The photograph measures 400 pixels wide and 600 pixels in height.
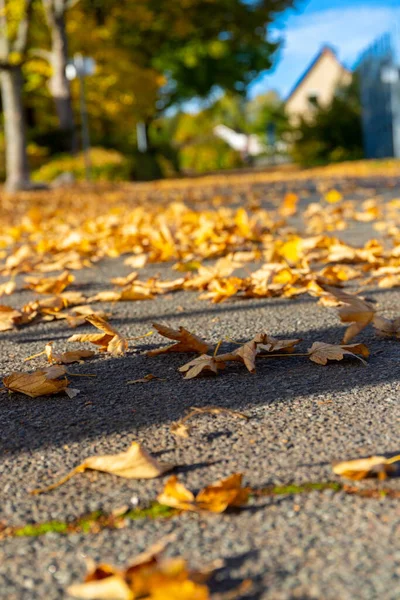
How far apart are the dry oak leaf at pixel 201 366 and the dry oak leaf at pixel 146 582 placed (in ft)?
3.73

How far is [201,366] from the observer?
2.37 metres

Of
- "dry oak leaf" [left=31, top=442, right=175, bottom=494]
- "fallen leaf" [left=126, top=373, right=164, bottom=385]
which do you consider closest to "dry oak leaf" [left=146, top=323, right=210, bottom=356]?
"fallen leaf" [left=126, top=373, right=164, bottom=385]

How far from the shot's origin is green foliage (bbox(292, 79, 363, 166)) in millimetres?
32281

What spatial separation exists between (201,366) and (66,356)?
50cm

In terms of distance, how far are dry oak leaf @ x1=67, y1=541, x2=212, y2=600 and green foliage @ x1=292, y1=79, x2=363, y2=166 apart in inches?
1225

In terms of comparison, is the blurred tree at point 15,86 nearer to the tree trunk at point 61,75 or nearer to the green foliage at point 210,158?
the tree trunk at point 61,75

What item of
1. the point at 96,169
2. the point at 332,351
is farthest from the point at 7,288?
the point at 96,169

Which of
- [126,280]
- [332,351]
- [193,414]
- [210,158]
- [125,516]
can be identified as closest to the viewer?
[125,516]

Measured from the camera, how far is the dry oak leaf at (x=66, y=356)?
102 inches

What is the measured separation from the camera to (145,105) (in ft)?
92.7

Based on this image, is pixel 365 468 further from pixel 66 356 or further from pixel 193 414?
pixel 66 356

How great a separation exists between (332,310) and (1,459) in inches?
70.5

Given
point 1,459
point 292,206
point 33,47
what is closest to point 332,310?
point 1,459

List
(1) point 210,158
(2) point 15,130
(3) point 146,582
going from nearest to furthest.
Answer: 1. (3) point 146,582
2. (2) point 15,130
3. (1) point 210,158
